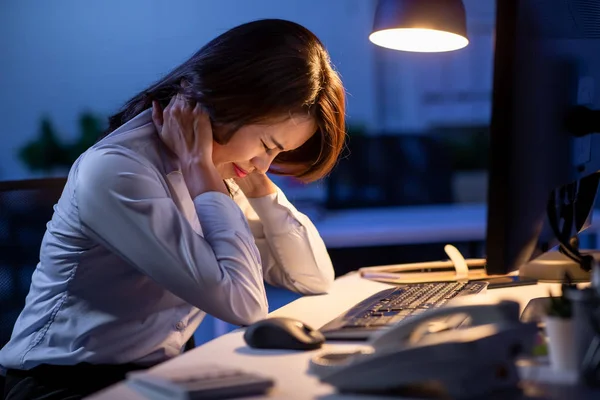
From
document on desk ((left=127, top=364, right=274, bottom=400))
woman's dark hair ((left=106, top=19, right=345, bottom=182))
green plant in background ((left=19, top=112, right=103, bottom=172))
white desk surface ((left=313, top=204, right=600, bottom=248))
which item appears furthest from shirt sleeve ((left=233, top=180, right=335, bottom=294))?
green plant in background ((left=19, top=112, right=103, bottom=172))

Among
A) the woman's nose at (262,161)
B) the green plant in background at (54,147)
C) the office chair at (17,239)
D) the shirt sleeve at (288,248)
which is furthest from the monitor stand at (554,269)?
the green plant in background at (54,147)

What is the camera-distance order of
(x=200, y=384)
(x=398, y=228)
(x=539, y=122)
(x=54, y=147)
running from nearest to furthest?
(x=200, y=384), (x=539, y=122), (x=398, y=228), (x=54, y=147)

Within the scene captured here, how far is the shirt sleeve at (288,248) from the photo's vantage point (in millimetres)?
1542

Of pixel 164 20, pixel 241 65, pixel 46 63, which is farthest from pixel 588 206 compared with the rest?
pixel 46 63

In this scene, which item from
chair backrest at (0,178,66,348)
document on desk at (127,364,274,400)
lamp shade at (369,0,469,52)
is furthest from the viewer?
lamp shade at (369,0,469,52)

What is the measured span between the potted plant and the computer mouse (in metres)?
0.31

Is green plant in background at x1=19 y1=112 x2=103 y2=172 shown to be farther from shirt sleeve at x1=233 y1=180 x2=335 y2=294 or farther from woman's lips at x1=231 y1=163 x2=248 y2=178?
woman's lips at x1=231 y1=163 x2=248 y2=178

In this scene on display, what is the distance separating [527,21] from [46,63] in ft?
8.80

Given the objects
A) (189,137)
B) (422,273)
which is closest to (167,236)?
(189,137)

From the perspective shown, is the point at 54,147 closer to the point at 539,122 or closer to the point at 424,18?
the point at 424,18

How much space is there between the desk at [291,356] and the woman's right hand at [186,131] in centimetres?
33

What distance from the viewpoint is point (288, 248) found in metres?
1.59

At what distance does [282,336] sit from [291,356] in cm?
3

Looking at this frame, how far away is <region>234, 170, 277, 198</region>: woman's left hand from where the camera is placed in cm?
162
